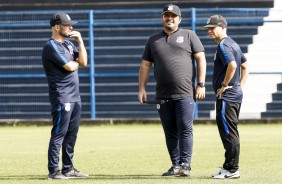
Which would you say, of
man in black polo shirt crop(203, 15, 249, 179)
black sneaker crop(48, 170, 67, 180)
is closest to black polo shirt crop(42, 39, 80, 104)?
black sneaker crop(48, 170, 67, 180)

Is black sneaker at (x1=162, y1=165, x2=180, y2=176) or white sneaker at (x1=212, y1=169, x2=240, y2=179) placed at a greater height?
white sneaker at (x1=212, y1=169, x2=240, y2=179)

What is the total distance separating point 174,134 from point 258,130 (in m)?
9.06

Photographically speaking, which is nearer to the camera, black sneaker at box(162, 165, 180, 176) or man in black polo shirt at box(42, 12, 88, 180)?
man in black polo shirt at box(42, 12, 88, 180)

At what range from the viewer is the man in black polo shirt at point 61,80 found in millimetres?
11523

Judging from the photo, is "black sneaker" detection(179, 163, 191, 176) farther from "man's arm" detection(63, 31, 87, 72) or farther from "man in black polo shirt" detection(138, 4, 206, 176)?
"man's arm" detection(63, 31, 87, 72)

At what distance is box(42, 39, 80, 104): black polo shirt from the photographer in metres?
11.5

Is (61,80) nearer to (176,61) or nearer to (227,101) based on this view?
(176,61)

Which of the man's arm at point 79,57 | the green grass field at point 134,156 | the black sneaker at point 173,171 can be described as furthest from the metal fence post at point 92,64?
the black sneaker at point 173,171

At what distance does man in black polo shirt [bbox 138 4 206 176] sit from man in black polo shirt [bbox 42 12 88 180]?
0.93 meters

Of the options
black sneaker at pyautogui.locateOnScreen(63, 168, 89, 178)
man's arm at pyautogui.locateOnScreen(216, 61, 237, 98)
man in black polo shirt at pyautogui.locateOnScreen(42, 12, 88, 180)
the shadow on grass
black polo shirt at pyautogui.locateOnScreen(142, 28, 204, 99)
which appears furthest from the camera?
black polo shirt at pyautogui.locateOnScreen(142, 28, 204, 99)

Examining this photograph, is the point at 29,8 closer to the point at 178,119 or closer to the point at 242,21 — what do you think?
the point at 242,21

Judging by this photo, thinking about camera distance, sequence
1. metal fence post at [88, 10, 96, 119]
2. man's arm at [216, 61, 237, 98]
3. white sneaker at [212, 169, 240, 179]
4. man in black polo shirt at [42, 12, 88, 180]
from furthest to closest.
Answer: metal fence post at [88, 10, 96, 119]
man in black polo shirt at [42, 12, 88, 180]
white sneaker at [212, 169, 240, 179]
man's arm at [216, 61, 237, 98]

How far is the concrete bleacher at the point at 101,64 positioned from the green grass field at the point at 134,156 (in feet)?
7.59

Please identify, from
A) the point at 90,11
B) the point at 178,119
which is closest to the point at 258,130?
the point at 90,11
